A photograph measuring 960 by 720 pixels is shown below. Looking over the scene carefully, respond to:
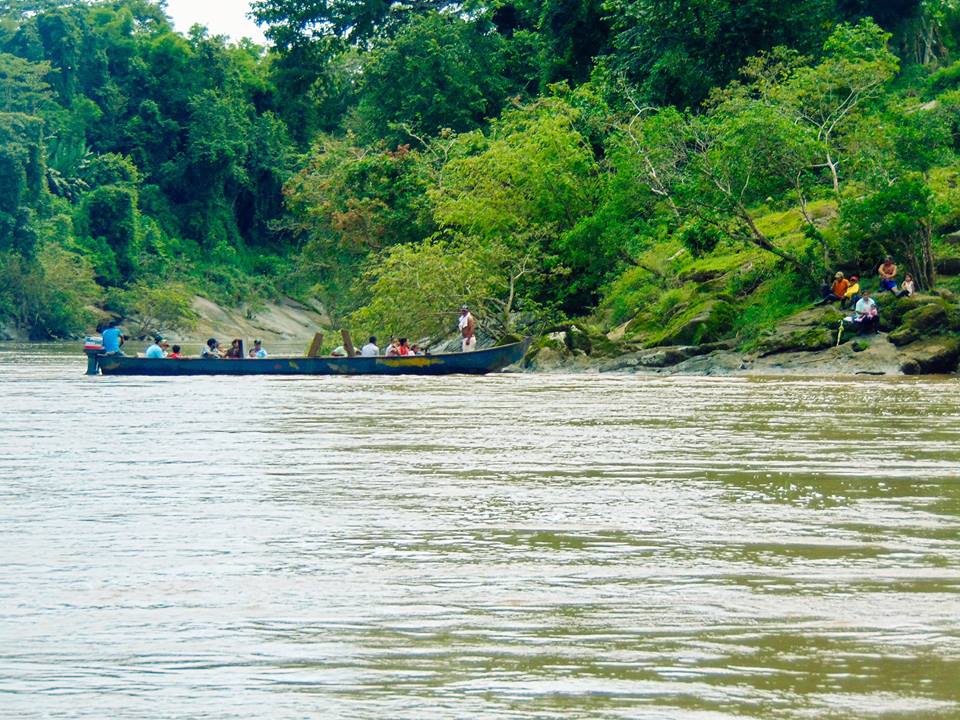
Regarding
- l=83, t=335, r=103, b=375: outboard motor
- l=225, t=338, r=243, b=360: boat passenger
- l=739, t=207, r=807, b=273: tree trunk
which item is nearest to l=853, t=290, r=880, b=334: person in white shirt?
l=739, t=207, r=807, b=273: tree trunk

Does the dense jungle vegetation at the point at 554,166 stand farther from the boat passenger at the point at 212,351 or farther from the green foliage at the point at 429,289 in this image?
the boat passenger at the point at 212,351

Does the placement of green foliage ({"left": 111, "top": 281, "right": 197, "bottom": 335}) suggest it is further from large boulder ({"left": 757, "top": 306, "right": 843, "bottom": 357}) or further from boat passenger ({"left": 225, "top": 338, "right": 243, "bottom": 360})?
large boulder ({"left": 757, "top": 306, "right": 843, "bottom": 357})

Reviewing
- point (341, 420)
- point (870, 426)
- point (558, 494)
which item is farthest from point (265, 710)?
point (341, 420)

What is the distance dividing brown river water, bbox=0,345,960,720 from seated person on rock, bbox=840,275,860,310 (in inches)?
503

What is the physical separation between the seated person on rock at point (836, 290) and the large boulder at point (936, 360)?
370cm

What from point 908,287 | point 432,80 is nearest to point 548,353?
point 908,287

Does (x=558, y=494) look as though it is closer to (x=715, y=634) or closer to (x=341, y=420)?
(x=715, y=634)

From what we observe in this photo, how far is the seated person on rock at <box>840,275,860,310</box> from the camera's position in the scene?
2830cm

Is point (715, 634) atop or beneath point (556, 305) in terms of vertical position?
beneath

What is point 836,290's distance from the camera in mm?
29188

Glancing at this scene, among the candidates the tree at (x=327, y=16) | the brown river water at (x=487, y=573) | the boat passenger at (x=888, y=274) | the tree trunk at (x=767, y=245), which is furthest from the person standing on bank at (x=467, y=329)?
the tree at (x=327, y=16)

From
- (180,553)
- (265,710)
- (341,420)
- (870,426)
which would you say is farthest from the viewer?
(341,420)

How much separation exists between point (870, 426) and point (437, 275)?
1905 centimetres

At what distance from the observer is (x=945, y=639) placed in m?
6.15
